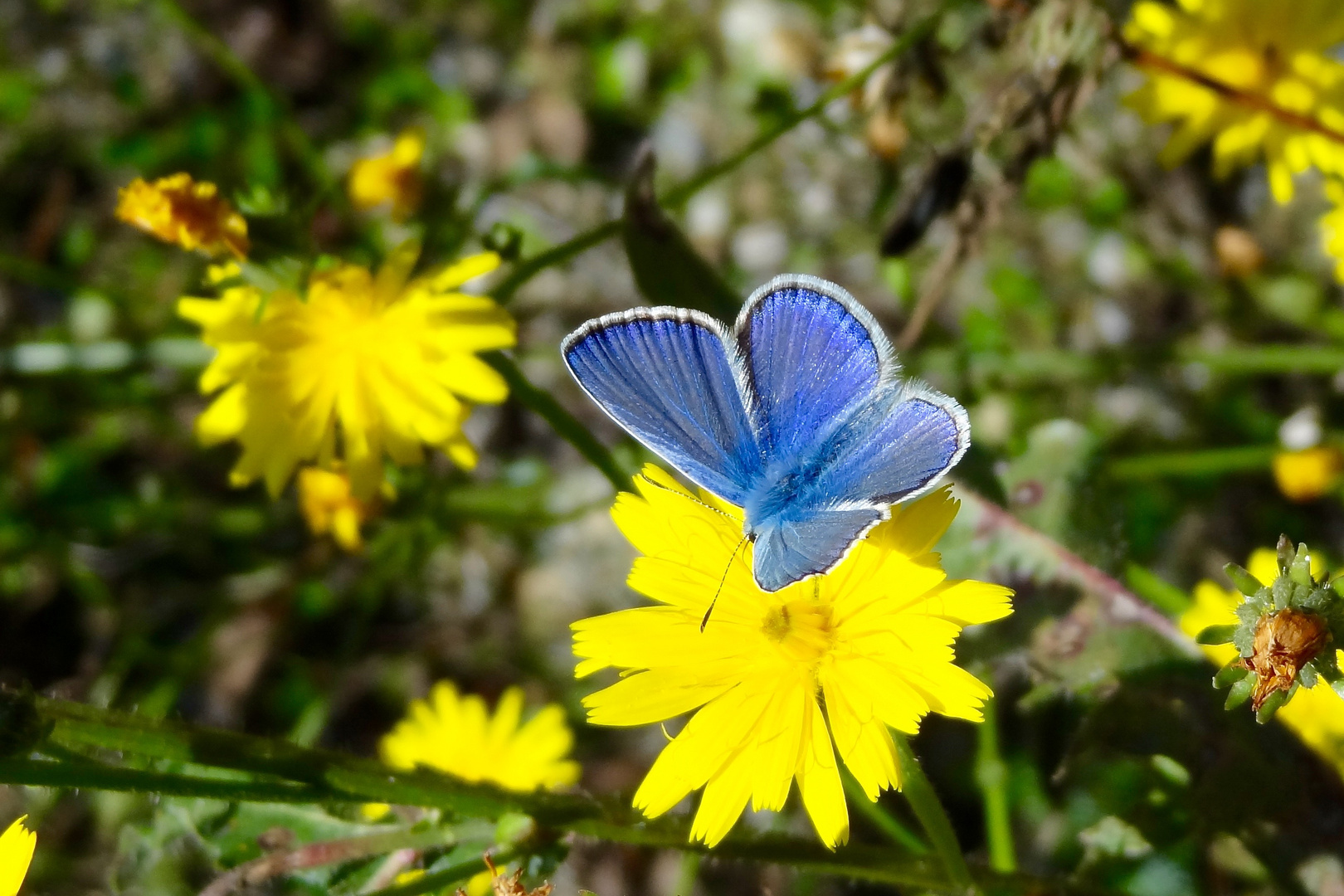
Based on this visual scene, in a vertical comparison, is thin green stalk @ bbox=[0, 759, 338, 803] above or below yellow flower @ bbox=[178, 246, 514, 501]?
below

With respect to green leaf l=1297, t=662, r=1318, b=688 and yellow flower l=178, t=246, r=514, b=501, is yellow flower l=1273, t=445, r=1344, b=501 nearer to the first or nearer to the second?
green leaf l=1297, t=662, r=1318, b=688

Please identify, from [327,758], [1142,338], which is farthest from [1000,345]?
[327,758]

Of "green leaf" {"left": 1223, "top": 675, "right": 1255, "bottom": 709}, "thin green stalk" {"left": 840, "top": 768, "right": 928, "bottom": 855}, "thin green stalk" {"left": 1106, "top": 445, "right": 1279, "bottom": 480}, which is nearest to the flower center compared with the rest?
"thin green stalk" {"left": 840, "top": 768, "right": 928, "bottom": 855}

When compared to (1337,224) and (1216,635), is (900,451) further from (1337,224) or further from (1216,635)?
(1337,224)

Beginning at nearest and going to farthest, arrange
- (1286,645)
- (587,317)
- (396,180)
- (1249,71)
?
(1286,645) < (1249,71) < (396,180) < (587,317)

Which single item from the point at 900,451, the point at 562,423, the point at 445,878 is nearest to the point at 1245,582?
the point at 900,451

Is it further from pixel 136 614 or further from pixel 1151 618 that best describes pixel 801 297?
pixel 136 614

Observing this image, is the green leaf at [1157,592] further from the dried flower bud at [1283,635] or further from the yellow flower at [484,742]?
the yellow flower at [484,742]
